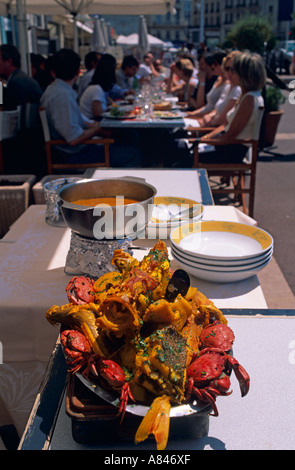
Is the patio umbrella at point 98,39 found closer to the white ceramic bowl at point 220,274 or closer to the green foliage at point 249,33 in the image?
the white ceramic bowl at point 220,274

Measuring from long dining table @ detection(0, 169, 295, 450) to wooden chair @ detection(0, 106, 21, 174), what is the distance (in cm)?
250

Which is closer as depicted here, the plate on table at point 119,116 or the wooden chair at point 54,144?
the wooden chair at point 54,144

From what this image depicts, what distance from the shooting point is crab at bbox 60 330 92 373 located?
0.88 meters

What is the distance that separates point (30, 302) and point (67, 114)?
3699mm

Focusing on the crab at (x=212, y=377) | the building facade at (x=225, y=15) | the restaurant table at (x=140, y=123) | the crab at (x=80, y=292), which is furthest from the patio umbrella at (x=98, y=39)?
the building facade at (x=225, y=15)

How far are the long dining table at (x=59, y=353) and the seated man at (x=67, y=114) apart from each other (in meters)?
2.71

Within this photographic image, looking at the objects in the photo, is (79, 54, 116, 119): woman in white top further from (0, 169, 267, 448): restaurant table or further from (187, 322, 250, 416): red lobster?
(187, 322, 250, 416): red lobster

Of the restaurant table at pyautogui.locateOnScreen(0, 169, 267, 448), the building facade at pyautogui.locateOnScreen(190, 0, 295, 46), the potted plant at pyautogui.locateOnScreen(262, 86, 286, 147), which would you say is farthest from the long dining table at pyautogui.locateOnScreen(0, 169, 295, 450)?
the building facade at pyautogui.locateOnScreen(190, 0, 295, 46)

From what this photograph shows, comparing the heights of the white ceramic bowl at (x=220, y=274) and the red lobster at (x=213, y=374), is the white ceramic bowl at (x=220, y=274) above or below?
below

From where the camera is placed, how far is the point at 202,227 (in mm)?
1705

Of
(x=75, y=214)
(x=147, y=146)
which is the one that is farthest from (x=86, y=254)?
(x=147, y=146)

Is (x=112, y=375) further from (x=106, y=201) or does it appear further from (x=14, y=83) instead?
(x=14, y=83)

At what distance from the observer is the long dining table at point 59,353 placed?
875mm
